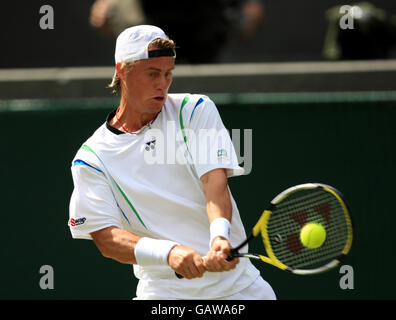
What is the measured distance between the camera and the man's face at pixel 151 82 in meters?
3.62

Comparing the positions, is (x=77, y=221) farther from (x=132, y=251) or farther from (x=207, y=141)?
(x=207, y=141)

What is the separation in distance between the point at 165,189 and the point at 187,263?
437 millimetres

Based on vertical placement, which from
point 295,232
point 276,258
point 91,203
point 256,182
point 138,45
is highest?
point 138,45

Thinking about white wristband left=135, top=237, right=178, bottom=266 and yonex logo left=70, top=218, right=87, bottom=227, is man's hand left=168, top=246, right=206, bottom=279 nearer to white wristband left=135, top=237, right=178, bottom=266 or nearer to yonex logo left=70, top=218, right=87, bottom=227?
white wristband left=135, top=237, right=178, bottom=266

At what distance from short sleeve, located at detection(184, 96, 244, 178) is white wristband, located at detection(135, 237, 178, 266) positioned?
1.12ft

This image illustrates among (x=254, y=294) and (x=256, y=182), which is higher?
(x=256, y=182)

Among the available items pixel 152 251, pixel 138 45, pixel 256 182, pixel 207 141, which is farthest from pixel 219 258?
pixel 256 182

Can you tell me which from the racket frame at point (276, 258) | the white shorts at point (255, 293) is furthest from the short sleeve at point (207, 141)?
the white shorts at point (255, 293)

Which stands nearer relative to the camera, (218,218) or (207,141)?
(218,218)

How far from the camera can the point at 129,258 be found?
11.7 feet

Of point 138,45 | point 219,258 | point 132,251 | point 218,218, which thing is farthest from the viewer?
point 138,45

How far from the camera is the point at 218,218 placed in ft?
11.3

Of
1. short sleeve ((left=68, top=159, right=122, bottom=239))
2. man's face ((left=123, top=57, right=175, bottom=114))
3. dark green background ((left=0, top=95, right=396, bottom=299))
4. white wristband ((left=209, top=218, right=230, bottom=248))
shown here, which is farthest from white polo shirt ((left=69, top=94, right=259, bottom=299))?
dark green background ((left=0, top=95, right=396, bottom=299))

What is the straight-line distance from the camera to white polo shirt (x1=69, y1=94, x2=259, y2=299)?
11.9 ft
